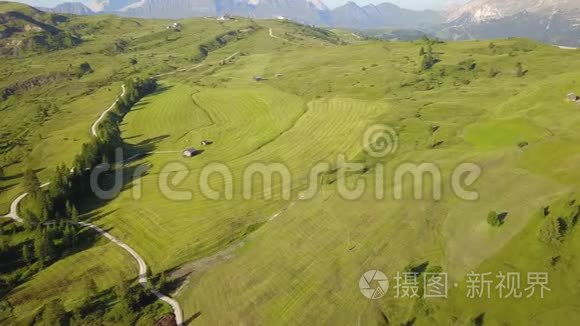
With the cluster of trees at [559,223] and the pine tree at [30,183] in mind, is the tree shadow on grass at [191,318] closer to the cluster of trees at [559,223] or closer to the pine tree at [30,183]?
the cluster of trees at [559,223]

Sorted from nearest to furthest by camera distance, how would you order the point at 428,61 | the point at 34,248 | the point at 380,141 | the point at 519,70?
1. the point at 34,248
2. the point at 380,141
3. the point at 519,70
4. the point at 428,61

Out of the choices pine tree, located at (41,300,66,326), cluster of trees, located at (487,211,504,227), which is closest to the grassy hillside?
cluster of trees, located at (487,211,504,227)

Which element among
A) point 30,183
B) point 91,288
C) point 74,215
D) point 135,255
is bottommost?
point 135,255

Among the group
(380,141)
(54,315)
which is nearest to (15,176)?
(54,315)

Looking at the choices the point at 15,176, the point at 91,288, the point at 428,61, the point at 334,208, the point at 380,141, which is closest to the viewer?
the point at 91,288

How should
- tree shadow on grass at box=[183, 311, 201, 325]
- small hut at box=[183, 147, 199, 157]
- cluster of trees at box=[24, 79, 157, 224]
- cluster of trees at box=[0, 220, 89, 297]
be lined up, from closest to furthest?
tree shadow on grass at box=[183, 311, 201, 325], cluster of trees at box=[0, 220, 89, 297], cluster of trees at box=[24, 79, 157, 224], small hut at box=[183, 147, 199, 157]

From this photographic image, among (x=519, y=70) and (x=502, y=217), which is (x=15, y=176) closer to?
(x=502, y=217)

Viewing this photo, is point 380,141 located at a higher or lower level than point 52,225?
higher

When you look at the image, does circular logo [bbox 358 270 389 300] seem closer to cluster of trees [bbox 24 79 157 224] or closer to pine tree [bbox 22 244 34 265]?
pine tree [bbox 22 244 34 265]

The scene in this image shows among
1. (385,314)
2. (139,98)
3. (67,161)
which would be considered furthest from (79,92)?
(385,314)
